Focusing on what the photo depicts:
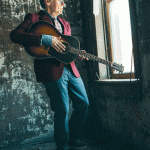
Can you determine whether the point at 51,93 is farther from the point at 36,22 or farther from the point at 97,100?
the point at 97,100

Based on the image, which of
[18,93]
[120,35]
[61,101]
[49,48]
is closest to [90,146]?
[61,101]

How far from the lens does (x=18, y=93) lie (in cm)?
262

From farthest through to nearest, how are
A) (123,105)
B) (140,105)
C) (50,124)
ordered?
(50,124), (123,105), (140,105)

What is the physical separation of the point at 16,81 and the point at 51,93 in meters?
0.86

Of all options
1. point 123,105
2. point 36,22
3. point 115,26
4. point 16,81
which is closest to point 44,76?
point 36,22

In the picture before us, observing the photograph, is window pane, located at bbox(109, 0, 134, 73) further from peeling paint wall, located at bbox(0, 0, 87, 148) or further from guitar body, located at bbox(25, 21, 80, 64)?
peeling paint wall, located at bbox(0, 0, 87, 148)

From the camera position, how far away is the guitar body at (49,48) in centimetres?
195

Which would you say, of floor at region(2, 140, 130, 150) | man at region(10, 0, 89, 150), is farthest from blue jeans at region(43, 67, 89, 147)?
floor at region(2, 140, 130, 150)

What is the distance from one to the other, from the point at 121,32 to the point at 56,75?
1113 millimetres

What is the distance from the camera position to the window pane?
2.27 m

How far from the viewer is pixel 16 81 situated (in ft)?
8.59

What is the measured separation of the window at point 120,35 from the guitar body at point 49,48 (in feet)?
2.36

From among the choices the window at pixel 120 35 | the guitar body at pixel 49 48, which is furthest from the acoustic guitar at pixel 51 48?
the window at pixel 120 35

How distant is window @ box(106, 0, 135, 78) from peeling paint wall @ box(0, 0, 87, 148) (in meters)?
1.15
